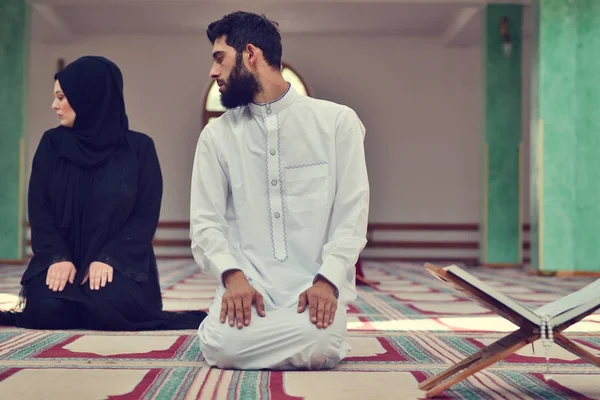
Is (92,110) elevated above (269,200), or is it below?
above

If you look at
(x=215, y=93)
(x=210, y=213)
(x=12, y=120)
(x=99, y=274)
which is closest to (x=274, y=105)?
(x=210, y=213)

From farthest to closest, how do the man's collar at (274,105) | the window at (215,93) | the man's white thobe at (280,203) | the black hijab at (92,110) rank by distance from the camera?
the window at (215,93), the black hijab at (92,110), the man's collar at (274,105), the man's white thobe at (280,203)

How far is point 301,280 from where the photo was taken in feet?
6.84

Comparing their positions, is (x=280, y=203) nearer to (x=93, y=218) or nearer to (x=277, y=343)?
(x=277, y=343)

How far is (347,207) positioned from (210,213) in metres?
0.37

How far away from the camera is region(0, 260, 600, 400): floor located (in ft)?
5.51

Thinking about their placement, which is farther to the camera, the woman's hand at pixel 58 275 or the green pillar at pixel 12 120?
the green pillar at pixel 12 120

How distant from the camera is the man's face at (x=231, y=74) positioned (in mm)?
2113

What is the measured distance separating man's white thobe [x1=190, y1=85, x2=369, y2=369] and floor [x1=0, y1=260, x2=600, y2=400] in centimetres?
15

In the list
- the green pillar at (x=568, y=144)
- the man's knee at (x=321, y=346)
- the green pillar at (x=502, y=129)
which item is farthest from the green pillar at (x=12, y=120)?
the man's knee at (x=321, y=346)

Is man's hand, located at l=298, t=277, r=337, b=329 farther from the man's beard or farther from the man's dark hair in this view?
the man's dark hair

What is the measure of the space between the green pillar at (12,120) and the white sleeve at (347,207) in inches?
242

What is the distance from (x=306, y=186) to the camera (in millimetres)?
2131

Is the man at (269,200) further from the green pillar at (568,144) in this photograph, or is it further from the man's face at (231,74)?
the green pillar at (568,144)
